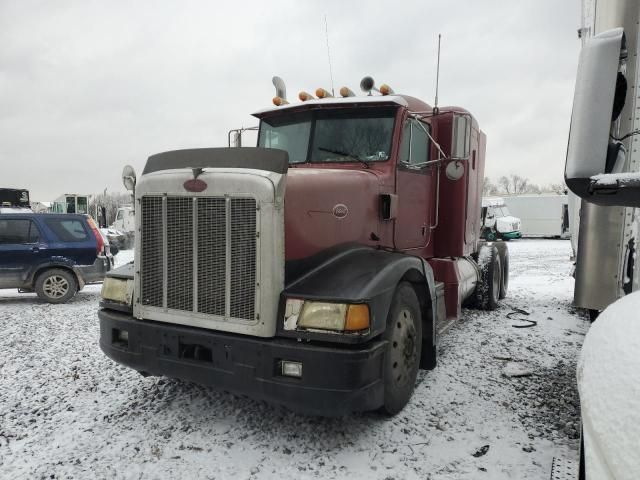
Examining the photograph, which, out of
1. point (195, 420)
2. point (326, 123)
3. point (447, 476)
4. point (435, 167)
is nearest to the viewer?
point (447, 476)

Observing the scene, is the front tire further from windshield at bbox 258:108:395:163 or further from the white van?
the white van

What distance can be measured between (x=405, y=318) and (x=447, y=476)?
3.91 ft

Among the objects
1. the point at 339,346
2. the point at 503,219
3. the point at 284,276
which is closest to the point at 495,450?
the point at 339,346

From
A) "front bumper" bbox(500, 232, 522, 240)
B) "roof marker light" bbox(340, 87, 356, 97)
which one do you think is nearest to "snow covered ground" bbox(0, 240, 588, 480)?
"roof marker light" bbox(340, 87, 356, 97)

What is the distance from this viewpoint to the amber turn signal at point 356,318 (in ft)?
9.43

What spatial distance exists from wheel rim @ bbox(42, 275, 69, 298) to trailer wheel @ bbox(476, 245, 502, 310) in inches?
288

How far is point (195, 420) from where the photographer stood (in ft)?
11.9

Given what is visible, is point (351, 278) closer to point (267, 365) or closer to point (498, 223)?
point (267, 365)

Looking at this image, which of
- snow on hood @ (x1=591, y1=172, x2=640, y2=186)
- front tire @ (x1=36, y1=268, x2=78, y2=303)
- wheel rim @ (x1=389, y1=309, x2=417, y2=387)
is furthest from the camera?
front tire @ (x1=36, y1=268, x2=78, y2=303)

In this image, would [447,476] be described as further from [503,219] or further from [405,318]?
[503,219]

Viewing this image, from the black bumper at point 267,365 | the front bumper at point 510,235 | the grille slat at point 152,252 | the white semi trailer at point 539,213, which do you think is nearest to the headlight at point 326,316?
the black bumper at point 267,365

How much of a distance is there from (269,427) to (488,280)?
510cm

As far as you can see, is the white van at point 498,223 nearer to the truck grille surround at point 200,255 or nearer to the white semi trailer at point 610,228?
the white semi trailer at point 610,228

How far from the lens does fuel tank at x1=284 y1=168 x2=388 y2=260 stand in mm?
3219
